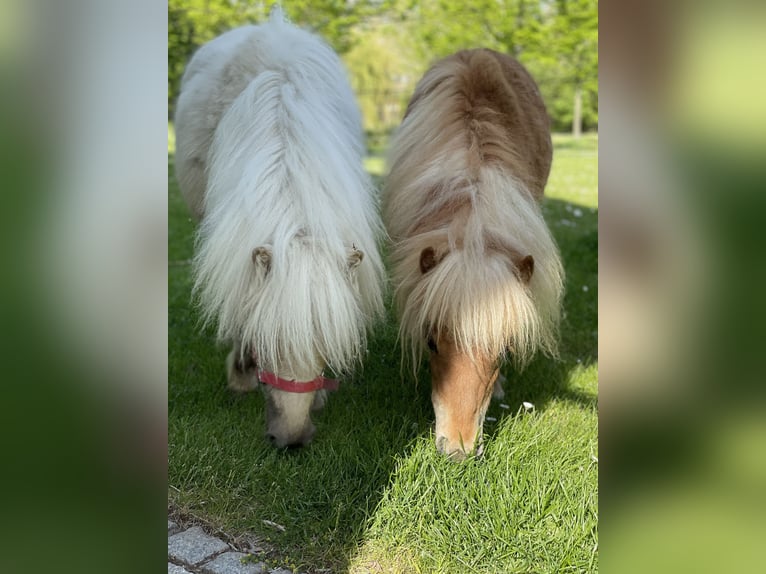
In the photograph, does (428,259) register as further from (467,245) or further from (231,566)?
(231,566)

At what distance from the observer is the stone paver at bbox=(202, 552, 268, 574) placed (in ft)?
8.65

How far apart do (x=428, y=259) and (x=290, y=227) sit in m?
0.60

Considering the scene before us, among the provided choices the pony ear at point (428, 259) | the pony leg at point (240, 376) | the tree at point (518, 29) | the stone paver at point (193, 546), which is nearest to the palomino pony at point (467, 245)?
the pony ear at point (428, 259)

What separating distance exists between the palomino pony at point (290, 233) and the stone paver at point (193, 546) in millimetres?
536

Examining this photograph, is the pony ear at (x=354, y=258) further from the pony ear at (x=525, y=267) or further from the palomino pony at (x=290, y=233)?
the pony ear at (x=525, y=267)

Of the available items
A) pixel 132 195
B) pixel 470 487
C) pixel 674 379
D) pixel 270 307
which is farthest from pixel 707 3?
pixel 470 487

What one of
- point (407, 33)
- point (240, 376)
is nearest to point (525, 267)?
point (240, 376)

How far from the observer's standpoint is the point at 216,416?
149 inches

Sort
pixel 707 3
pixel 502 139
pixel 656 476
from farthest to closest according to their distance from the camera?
1. pixel 502 139
2. pixel 656 476
3. pixel 707 3

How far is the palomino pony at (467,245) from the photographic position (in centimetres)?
274

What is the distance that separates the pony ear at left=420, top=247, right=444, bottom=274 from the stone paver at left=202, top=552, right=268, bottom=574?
1.39 m

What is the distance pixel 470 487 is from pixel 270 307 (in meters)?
1.16

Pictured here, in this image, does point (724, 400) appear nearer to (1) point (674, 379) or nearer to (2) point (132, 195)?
(1) point (674, 379)

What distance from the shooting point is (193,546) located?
9.09 feet
